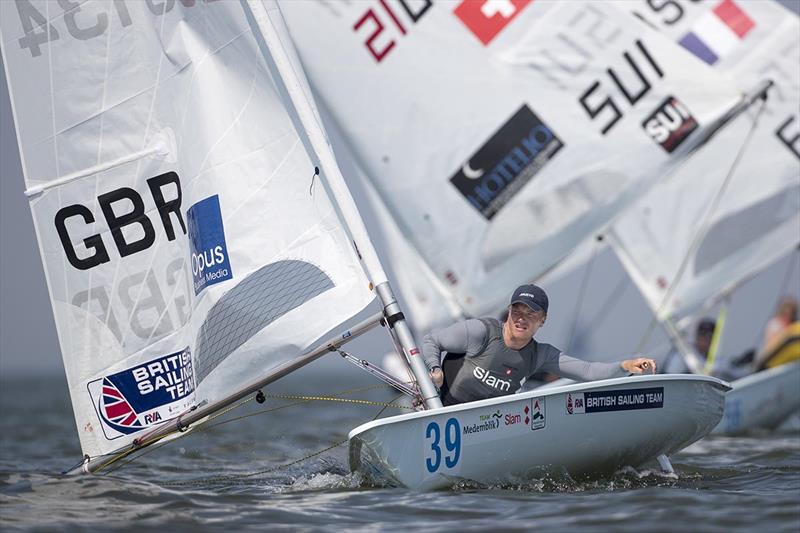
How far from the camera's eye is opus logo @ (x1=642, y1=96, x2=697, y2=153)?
378 inches

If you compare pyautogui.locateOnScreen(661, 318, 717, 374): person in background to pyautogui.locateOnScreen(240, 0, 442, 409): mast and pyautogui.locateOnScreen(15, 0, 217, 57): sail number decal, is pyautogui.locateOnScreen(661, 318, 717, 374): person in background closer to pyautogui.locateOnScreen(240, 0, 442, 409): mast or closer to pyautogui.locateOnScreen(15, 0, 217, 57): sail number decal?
pyautogui.locateOnScreen(240, 0, 442, 409): mast

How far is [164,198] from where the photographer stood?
586 cm

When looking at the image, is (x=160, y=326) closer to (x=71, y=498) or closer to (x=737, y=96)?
(x=71, y=498)

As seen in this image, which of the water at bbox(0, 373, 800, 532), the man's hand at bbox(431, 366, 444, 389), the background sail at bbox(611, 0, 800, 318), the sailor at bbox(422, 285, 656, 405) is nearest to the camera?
the water at bbox(0, 373, 800, 532)

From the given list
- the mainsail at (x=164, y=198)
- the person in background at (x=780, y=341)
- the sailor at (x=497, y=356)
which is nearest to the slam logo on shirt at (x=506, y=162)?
the person in background at (x=780, y=341)

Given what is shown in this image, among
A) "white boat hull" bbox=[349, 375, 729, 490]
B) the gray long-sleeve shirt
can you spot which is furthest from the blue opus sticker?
the gray long-sleeve shirt

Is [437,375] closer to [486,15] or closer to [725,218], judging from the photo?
[486,15]

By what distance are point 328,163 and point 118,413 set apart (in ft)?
5.21

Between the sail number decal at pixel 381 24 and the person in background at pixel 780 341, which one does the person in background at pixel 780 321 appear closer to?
the person in background at pixel 780 341

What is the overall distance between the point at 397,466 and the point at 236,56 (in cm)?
211

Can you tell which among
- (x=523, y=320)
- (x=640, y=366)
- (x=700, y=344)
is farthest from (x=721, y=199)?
(x=523, y=320)

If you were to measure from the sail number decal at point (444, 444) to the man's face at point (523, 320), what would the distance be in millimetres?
694

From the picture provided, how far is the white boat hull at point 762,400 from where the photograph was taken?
10.7 metres

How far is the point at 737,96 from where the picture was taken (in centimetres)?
969
